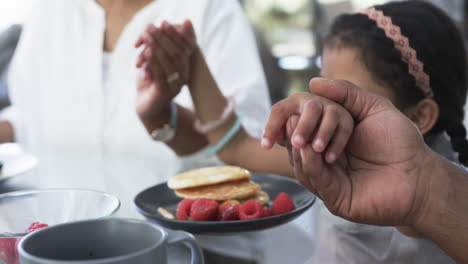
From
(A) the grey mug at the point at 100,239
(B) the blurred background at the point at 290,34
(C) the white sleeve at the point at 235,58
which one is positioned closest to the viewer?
(A) the grey mug at the point at 100,239

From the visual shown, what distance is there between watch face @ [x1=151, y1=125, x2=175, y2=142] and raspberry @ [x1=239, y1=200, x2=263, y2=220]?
485 millimetres

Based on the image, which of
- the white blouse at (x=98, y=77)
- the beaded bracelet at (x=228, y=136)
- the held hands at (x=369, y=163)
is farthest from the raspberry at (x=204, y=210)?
A: the white blouse at (x=98, y=77)

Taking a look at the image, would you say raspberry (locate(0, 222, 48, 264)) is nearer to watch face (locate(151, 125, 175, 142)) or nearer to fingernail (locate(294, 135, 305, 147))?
fingernail (locate(294, 135, 305, 147))

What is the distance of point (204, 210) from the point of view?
2.37 feet

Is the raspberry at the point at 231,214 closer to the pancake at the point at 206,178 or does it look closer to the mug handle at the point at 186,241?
the pancake at the point at 206,178

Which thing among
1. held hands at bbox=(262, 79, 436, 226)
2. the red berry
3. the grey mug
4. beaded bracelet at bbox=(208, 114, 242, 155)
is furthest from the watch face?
the grey mug

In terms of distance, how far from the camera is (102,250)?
0.39 m

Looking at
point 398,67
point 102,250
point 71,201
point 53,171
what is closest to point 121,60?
point 53,171

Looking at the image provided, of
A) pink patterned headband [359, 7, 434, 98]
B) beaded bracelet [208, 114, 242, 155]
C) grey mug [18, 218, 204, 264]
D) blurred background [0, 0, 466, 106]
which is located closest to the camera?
grey mug [18, 218, 204, 264]

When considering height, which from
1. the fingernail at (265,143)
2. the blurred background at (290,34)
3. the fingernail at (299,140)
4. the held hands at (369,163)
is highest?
the fingernail at (299,140)

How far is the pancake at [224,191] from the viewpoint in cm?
81

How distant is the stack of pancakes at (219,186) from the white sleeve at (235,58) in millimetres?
575

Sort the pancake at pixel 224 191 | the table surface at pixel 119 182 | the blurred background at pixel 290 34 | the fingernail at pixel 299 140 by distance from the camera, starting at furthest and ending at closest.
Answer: the blurred background at pixel 290 34 → the pancake at pixel 224 191 → the table surface at pixel 119 182 → the fingernail at pixel 299 140

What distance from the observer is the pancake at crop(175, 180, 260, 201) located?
812mm
